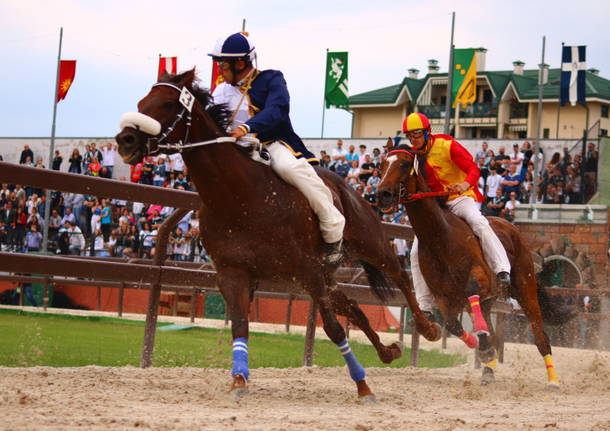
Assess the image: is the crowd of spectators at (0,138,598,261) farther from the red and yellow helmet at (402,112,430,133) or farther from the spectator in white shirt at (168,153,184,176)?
the red and yellow helmet at (402,112,430,133)

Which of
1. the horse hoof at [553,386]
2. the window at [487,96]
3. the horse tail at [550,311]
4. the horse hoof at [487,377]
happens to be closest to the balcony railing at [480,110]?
the window at [487,96]

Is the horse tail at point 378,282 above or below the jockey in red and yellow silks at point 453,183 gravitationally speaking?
below

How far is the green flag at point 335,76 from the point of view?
30766mm

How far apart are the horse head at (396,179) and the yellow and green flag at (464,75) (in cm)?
1843

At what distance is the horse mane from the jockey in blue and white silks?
0.10 meters

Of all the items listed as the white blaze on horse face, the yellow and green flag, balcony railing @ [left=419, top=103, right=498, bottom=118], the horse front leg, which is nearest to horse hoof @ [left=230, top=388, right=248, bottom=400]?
the horse front leg

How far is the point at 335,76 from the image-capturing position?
30891 millimetres

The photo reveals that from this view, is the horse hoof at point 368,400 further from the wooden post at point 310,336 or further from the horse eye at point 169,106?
the wooden post at point 310,336

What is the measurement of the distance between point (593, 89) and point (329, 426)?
48731 millimetres

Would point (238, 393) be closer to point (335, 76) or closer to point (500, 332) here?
point (500, 332)

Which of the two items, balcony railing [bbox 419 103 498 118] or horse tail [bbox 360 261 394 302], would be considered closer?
horse tail [bbox 360 261 394 302]

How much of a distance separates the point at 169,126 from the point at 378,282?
3.02 meters

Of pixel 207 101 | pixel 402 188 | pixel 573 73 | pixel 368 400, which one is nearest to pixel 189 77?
pixel 207 101

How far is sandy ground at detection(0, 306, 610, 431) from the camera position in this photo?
4512 millimetres
